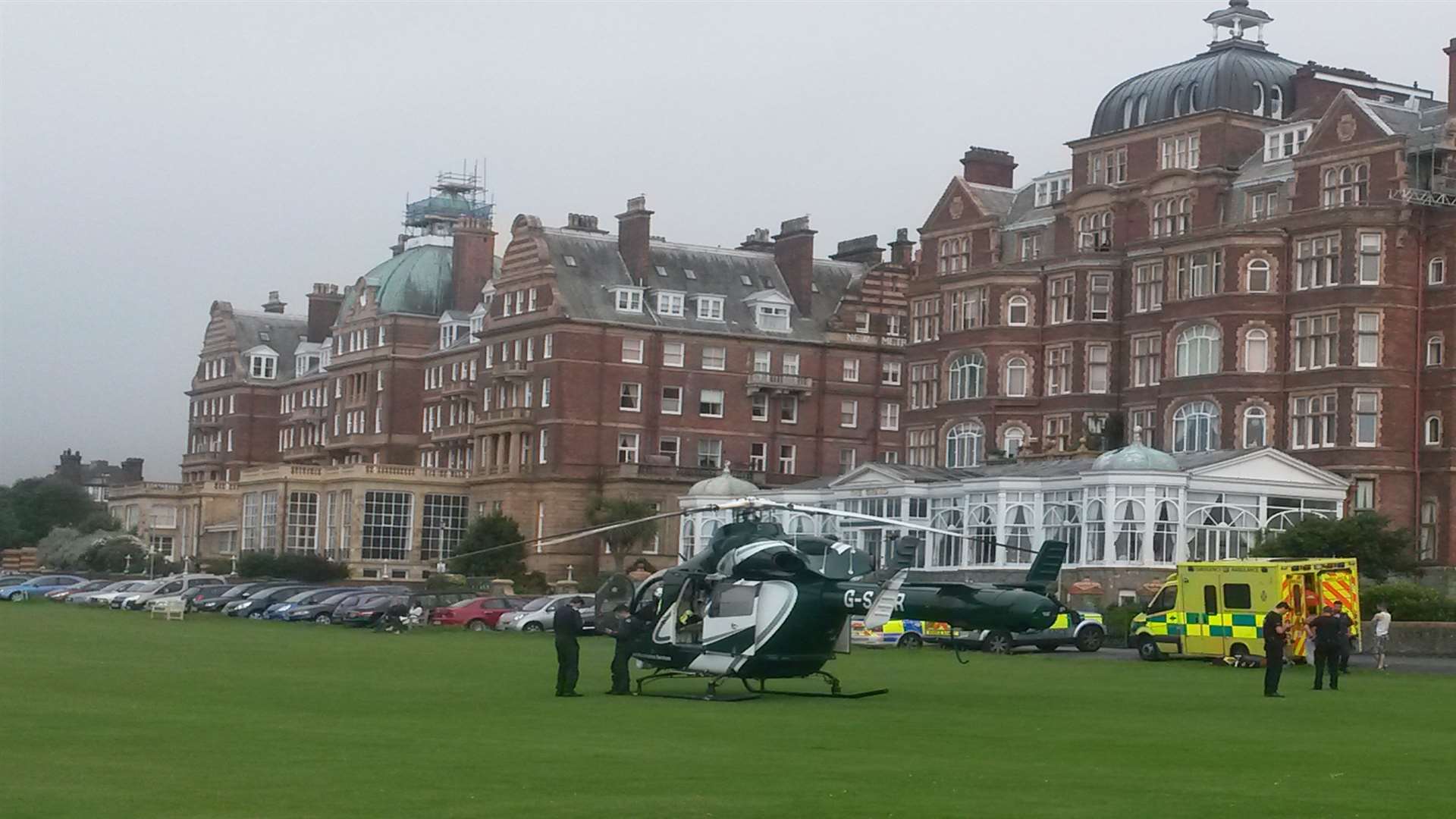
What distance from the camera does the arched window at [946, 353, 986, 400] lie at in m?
85.7

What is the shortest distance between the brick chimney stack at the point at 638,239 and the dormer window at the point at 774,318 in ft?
19.7

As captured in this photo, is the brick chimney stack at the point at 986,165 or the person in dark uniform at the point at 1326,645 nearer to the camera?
the person in dark uniform at the point at 1326,645

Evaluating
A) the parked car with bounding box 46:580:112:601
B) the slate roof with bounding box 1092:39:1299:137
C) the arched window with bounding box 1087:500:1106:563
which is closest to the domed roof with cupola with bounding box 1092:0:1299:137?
the slate roof with bounding box 1092:39:1299:137

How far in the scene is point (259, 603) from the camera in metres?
75.1

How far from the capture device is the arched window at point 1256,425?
73.8m

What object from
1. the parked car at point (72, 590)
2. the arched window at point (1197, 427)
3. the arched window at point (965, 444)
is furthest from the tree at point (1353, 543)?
the parked car at point (72, 590)

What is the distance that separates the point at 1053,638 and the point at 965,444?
1257 inches

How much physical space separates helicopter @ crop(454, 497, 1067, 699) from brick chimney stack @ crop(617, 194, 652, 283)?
70105 mm

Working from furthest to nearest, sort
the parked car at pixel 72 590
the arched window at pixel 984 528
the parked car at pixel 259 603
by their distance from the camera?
the parked car at pixel 72 590, the parked car at pixel 259 603, the arched window at pixel 984 528

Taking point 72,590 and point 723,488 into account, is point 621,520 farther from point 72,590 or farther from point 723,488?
point 72,590

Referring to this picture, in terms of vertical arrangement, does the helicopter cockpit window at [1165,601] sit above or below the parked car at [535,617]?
above

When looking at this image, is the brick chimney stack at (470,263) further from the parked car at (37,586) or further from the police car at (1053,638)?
the police car at (1053,638)

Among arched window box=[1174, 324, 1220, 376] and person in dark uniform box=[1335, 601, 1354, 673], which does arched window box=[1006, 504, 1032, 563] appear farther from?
person in dark uniform box=[1335, 601, 1354, 673]

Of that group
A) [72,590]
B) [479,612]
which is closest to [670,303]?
[72,590]
